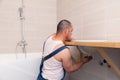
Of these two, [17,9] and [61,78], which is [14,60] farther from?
[17,9]

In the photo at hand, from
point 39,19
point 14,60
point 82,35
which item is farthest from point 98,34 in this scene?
point 39,19

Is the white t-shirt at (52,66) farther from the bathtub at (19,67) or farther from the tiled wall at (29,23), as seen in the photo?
the tiled wall at (29,23)

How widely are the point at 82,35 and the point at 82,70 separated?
0.43m

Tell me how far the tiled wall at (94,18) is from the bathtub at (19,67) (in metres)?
0.65

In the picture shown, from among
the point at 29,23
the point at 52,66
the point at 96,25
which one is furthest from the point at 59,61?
the point at 29,23

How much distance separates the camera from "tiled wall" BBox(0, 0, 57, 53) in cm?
271

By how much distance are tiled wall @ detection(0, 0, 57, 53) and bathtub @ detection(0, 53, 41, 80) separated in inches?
22.1

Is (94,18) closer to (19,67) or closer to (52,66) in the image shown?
(52,66)

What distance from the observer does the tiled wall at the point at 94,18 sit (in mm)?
1622

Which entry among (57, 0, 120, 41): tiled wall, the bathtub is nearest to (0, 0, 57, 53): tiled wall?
(57, 0, 120, 41): tiled wall

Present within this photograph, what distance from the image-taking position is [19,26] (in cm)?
279

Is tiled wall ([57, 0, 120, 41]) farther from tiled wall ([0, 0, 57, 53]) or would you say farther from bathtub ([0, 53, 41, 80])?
bathtub ([0, 53, 41, 80])

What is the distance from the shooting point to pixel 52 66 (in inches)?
71.8

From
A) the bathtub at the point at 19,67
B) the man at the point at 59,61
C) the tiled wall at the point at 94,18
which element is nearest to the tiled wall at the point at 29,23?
the tiled wall at the point at 94,18
